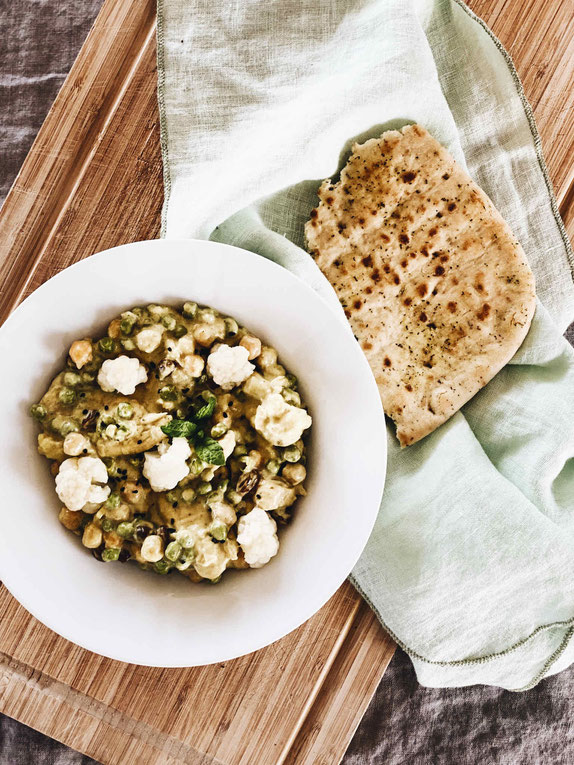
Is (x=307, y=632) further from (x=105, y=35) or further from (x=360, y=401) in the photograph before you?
(x=105, y=35)

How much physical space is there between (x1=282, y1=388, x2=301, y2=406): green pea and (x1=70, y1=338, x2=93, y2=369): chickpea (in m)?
0.54

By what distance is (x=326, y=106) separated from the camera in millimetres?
1982

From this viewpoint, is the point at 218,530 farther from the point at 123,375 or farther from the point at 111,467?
the point at 123,375

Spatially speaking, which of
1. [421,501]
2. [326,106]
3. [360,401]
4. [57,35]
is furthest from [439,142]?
[57,35]

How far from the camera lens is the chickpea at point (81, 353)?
167 cm

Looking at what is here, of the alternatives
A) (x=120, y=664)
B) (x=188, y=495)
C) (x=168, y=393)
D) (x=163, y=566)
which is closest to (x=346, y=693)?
(x=120, y=664)

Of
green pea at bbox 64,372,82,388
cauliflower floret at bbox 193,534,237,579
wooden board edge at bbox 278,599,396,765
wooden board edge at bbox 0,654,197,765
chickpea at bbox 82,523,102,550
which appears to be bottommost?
wooden board edge at bbox 0,654,197,765

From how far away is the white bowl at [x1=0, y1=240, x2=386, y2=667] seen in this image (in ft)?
5.24

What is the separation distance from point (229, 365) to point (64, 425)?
1.51ft

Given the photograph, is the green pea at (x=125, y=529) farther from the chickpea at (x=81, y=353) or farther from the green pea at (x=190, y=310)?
the green pea at (x=190, y=310)

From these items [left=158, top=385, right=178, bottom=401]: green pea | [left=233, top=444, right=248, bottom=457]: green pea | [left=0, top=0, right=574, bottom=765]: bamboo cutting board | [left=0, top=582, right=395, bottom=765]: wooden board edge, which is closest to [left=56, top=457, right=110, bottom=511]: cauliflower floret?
[left=158, top=385, right=178, bottom=401]: green pea

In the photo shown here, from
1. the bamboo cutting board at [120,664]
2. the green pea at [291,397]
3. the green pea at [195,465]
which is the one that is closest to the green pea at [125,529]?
the green pea at [195,465]

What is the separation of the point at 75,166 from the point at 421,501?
1556mm

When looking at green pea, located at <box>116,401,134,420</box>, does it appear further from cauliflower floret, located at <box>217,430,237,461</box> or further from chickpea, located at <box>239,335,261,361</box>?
chickpea, located at <box>239,335,261,361</box>
